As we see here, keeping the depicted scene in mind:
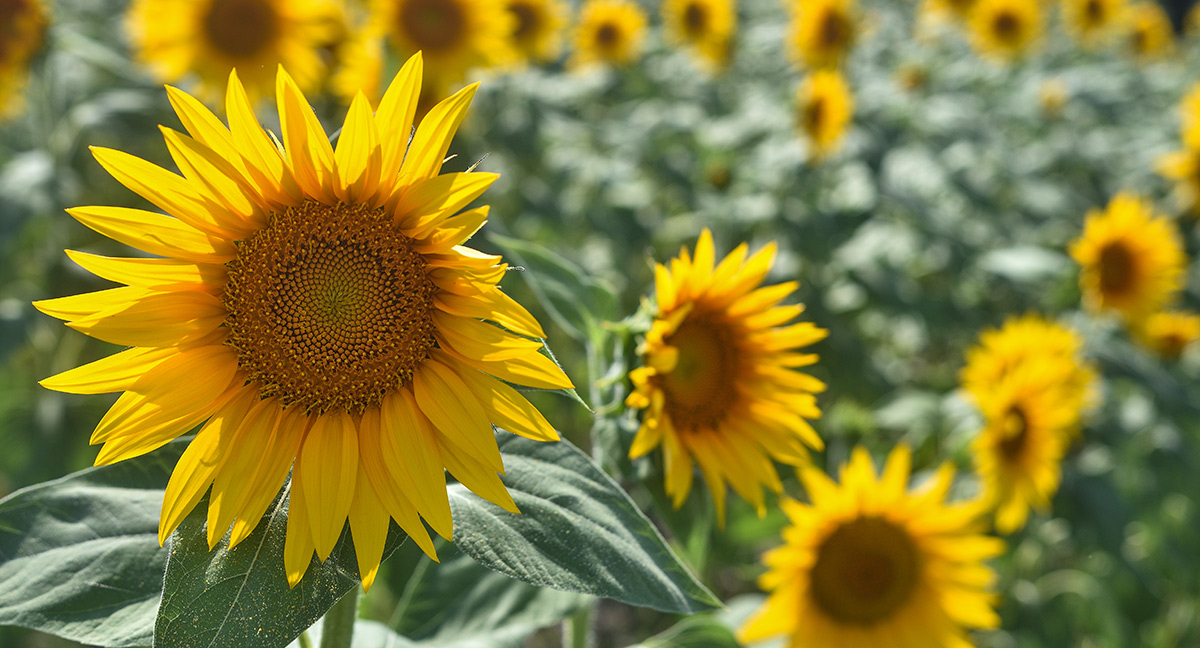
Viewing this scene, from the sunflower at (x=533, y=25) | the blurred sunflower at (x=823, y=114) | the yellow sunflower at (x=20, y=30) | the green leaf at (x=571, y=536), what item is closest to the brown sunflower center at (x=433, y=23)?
the sunflower at (x=533, y=25)

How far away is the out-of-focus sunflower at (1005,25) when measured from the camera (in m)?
5.27

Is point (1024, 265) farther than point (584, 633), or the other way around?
point (1024, 265)

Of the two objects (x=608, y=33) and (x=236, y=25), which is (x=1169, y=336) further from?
(x=236, y=25)

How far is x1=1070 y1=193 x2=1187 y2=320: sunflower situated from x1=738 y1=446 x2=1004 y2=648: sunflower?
5.12 ft

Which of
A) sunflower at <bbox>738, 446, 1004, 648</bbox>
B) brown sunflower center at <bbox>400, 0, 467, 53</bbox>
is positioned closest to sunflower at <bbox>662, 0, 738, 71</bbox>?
brown sunflower center at <bbox>400, 0, 467, 53</bbox>

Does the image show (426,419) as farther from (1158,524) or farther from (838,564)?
(1158,524)

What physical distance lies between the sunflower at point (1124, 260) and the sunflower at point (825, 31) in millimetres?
1538

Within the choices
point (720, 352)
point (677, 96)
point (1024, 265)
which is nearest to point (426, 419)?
point (720, 352)

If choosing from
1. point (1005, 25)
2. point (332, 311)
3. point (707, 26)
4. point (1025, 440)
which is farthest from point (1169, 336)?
point (332, 311)

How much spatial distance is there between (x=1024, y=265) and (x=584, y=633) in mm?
2407

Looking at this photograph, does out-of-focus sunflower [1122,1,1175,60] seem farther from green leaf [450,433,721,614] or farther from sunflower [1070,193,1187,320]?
green leaf [450,433,721,614]

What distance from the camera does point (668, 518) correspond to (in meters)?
1.37

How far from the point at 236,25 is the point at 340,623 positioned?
107 inches

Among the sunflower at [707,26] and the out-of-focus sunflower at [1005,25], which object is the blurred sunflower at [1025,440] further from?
the out-of-focus sunflower at [1005,25]
